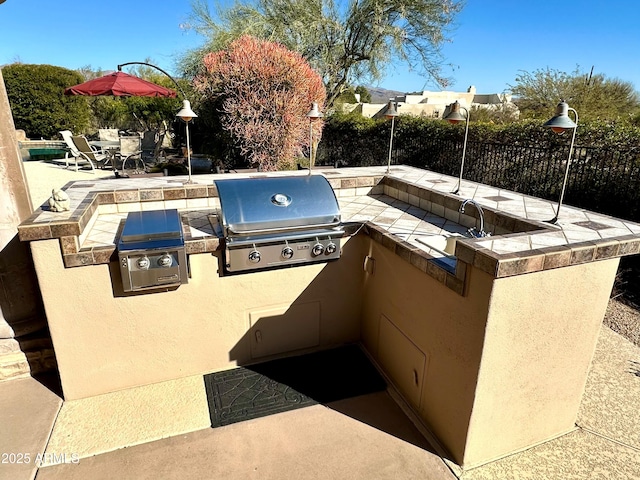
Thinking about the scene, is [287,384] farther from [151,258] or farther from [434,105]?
[434,105]

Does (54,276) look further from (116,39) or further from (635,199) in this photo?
(116,39)

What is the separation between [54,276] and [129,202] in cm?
142

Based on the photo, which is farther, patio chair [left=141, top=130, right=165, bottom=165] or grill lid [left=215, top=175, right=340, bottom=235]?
patio chair [left=141, top=130, right=165, bottom=165]

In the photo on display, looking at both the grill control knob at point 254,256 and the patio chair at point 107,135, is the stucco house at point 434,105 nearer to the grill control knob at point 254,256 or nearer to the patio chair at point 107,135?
the grill control knob at point 254,256

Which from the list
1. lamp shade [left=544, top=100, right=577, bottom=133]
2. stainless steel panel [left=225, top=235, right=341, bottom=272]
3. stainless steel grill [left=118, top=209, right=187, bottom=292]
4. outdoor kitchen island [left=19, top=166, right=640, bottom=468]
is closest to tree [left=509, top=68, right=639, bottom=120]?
outdoor kitchen island [left=19, top=166, right=640, bottom=468]

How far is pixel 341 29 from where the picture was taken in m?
13.1

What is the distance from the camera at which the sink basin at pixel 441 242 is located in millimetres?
3381

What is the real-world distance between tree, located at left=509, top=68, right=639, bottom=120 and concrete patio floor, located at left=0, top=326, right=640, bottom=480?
33.5 ft

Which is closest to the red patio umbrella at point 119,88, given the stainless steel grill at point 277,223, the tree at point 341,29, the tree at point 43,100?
the tree at point 341,29

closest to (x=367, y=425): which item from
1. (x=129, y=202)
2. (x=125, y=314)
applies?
(x=125, y=314)

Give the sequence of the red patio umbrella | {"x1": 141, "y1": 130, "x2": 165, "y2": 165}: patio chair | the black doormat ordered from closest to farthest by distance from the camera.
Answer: the black doormat → the red patio umbrella → {"x1": 141, "y1": 130, "x2": 165, "y2": 165}: patio chair

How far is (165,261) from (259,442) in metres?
1.65

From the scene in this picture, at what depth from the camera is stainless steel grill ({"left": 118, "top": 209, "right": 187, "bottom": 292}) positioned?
317 centimetres

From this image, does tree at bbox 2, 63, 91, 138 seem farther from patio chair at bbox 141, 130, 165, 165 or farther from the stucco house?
the stucco house
